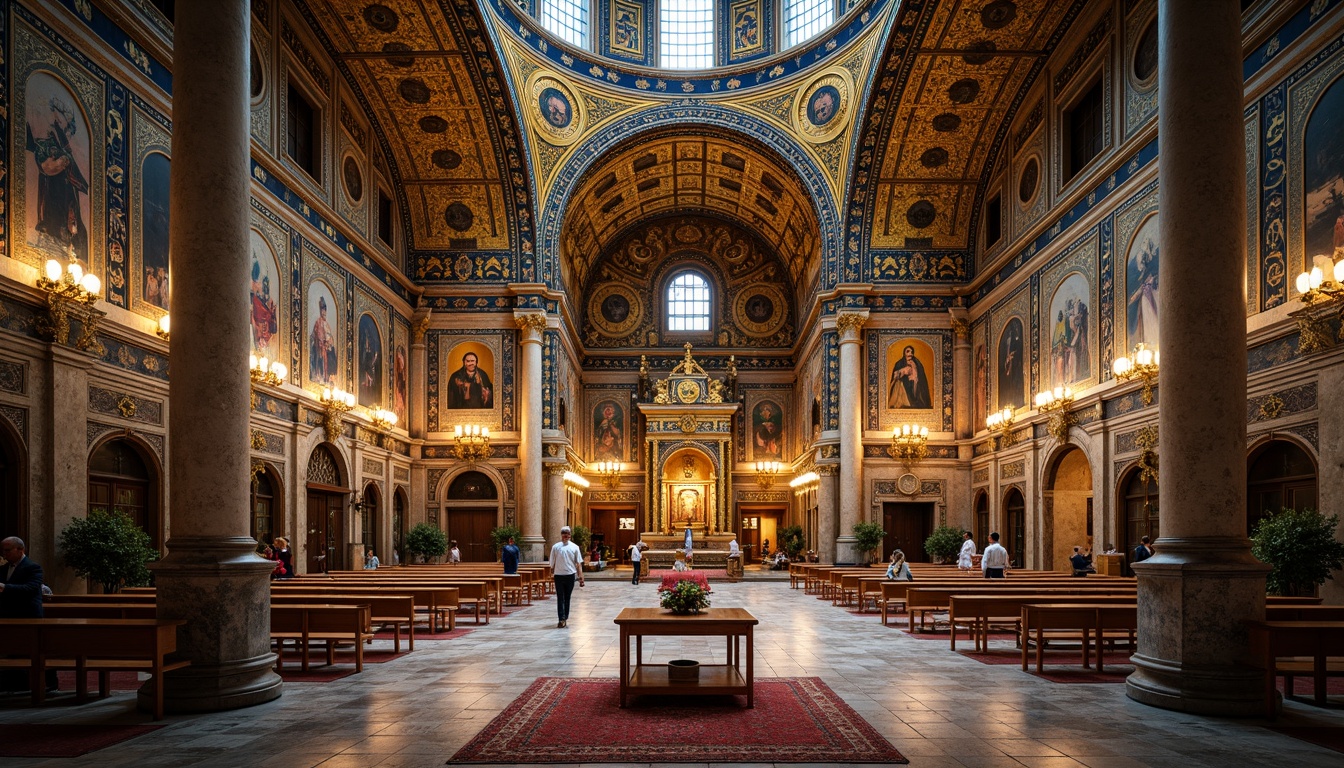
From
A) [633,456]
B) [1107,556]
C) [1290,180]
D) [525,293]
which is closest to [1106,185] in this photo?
[1290,180]

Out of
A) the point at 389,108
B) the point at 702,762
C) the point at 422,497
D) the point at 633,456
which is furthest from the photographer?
the point at 633,456

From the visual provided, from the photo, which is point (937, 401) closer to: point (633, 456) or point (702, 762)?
point (633, 456)

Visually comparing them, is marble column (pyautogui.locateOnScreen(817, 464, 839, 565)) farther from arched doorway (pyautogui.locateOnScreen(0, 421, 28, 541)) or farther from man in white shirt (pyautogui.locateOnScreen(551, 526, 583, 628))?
arched doorway (pyautogui.locateOnScreen(0, 421, 28, 541))

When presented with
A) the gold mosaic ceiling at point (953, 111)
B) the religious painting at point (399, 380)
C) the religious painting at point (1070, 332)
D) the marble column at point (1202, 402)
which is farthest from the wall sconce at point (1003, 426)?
the religious painting at point (399, 380)

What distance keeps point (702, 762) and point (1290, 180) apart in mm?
13322

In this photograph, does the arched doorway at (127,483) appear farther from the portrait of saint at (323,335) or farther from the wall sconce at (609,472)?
the wall sconce at (609,472)

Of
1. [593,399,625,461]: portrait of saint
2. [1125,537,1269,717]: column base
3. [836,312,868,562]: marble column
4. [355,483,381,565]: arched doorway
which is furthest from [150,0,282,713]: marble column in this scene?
[593,399,625,461]: portrait of saint

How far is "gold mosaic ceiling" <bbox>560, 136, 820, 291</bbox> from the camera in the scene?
33406 millimetres

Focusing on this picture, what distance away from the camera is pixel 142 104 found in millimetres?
15344

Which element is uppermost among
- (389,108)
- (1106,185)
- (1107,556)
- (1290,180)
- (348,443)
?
(389,108)

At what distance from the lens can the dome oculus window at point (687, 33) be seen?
108ft

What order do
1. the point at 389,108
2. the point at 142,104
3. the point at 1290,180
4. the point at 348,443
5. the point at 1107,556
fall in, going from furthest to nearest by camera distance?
the point at 389,108 < the point at 348,443 < the point at 1107,556 < the point at 142,104 < the point at 1290,180

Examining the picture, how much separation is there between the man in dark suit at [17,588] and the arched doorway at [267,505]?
31.0 ft

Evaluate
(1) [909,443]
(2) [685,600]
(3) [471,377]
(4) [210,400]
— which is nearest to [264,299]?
(4) [210,400]
